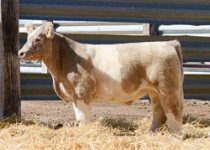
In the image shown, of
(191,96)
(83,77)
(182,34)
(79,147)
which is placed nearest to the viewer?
(79,147)

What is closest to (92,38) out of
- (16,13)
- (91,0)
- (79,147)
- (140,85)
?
(91,0)

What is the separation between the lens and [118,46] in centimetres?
711

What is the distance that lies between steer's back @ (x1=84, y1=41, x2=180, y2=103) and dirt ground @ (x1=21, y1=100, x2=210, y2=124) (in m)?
1.44

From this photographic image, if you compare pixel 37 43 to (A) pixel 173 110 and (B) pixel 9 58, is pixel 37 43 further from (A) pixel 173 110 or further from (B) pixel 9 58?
(A) pixel 173 110

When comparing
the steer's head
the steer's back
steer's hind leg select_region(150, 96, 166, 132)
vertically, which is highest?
the steer's head

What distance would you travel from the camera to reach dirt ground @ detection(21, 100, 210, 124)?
866 centimetres

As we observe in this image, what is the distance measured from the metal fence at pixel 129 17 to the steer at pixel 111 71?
1.47m

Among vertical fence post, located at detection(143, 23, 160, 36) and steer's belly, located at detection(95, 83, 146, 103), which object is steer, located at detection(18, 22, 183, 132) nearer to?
steer's belly, located at detection(95, 83, 146, 103)

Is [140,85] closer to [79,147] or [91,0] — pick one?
[79,147]

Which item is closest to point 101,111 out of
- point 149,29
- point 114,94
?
point 149,29

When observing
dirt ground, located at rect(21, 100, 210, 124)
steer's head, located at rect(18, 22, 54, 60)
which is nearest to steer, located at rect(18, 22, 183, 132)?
steer's head, located at rect(18, 22, 54, 60)

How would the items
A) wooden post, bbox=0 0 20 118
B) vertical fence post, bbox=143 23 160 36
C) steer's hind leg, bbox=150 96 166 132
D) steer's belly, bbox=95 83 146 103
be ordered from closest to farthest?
steer's belly, bbox=95 83 146 103, steer's hind leg, bbox=150 96 166 132, wooden post, bbox=0 0 20 118, vertical fence post, bbox=143 23 160 36

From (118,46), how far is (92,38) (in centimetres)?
170

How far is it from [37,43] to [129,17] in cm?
246
